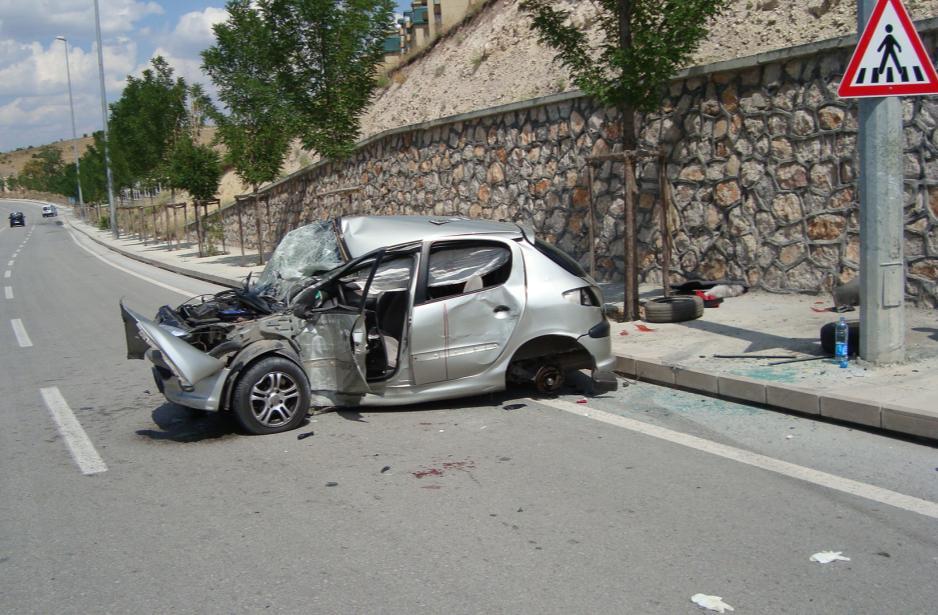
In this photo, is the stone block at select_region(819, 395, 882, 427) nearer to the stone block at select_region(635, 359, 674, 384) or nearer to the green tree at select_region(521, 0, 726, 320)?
the stone block at select_region(635, 359, 674, 384)

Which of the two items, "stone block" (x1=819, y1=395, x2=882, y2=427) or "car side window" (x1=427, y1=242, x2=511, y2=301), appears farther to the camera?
"car side window" (x1=427, y1=242, x2=511, y2=301)

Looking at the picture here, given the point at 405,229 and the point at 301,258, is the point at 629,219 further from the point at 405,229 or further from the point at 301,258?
the point at 301,258

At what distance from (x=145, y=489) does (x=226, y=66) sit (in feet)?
66.9

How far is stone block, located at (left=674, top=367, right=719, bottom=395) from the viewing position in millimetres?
Answer: 7320

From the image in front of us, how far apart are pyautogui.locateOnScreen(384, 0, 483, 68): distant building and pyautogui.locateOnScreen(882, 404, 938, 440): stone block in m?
27.3

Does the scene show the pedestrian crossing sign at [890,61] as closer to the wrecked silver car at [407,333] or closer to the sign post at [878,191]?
the sign post at [878,191]

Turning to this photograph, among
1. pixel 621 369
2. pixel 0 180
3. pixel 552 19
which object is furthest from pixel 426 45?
pixel 0 180

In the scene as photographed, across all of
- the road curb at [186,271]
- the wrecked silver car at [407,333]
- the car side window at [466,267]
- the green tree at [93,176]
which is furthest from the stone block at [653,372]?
the green tree at [93,176]

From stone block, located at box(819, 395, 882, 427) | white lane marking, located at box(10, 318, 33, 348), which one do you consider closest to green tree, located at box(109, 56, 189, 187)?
white lane marking, located at box(10, 318, 33, 348)

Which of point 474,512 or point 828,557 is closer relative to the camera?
point 828,557

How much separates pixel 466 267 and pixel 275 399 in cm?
193

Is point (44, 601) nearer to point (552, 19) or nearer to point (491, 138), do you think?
point (552, 19)

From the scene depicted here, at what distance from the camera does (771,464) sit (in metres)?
5.46

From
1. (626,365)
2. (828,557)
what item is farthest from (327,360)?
(828,557)
